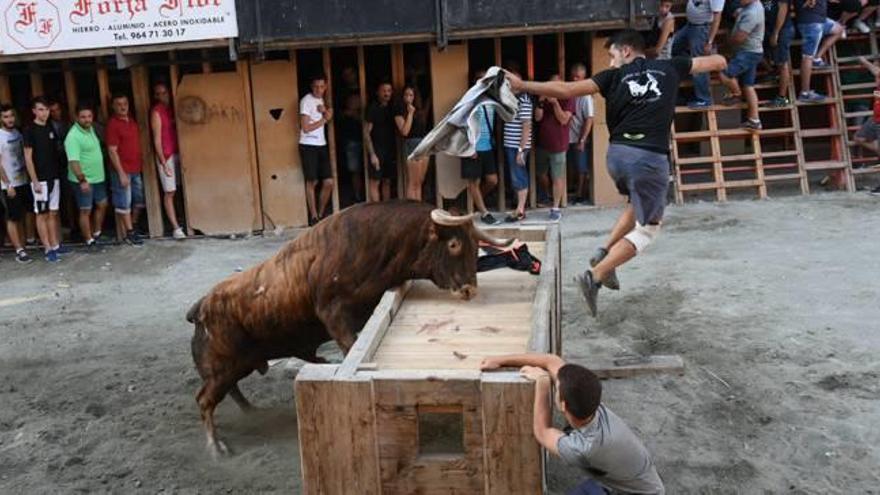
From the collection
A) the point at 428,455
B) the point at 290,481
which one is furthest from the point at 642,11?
the point at 428,455

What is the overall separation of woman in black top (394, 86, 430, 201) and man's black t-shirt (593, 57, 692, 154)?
6410 mm

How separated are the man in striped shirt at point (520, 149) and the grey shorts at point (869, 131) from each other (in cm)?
465

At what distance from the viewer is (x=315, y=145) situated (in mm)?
13336

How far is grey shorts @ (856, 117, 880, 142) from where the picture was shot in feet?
44.8

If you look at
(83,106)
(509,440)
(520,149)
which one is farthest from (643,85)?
(83,106)

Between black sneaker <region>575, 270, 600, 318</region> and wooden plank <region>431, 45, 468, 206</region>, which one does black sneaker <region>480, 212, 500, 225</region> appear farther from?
black sneaker <region>575, 270, 600, 318</region>

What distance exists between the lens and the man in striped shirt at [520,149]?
512 inches

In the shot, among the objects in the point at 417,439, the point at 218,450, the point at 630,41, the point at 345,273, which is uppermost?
the point at 630,41

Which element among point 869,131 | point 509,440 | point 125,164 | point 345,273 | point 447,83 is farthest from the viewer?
point 869,131

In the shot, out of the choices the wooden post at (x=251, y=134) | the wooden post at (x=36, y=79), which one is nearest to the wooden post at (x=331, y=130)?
the wooden post at (x=251, y=134)

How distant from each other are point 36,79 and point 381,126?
4559mm

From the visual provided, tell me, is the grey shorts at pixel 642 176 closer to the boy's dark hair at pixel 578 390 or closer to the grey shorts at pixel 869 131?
the boy's dark hair at pixel 578 390

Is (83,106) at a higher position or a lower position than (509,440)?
higher

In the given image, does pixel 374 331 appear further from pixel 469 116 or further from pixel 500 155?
pixel 500 155
